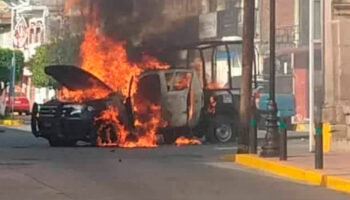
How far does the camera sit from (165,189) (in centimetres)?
1457

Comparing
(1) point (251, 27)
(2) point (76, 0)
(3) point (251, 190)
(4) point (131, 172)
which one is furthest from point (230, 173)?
(2) point (76, 0)

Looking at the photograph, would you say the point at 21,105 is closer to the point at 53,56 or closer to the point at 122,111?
the point at 53,56

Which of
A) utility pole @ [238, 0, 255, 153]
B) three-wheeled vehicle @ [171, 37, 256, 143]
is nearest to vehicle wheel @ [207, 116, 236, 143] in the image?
three-wheeled vehicle @ [171, 37, 256, 143]

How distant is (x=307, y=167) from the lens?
690 inches

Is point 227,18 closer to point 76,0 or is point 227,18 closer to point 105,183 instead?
point 76,0

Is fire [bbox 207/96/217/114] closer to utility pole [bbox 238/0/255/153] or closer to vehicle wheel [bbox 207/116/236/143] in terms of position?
vehicle wheel [bbox 207/116/236/143]

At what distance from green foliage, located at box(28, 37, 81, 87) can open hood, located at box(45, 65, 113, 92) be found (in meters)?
4.06

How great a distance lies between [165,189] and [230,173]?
138 inches

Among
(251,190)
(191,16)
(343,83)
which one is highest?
(191,16)

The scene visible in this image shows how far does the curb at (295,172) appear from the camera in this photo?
15269 mm

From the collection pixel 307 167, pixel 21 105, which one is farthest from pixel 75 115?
pixel 21 105

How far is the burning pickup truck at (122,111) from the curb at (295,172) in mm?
5845

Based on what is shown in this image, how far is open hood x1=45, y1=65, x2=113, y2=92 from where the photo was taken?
26844mm

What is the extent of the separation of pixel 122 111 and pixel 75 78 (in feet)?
7.30
